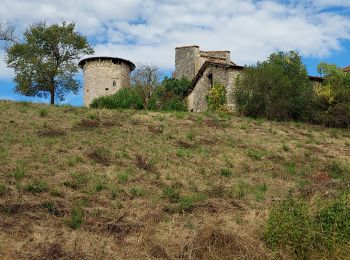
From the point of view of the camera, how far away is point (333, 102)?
2803cm

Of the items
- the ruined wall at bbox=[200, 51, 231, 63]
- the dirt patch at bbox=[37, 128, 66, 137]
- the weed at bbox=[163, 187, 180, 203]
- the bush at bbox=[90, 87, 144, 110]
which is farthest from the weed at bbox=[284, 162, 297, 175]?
the ruined wall at bbox=[200, 51, 231, 63]

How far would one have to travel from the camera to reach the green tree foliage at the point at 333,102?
2689 centimetres

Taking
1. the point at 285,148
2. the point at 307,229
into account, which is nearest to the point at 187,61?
the point at 285,148

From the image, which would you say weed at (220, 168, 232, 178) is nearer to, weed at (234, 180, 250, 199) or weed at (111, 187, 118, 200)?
weed at (234, 180, 250, 199)

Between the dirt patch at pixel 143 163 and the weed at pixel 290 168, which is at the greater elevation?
the dirt patch at pixel 143 163

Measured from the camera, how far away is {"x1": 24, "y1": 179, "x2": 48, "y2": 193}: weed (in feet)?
39.3

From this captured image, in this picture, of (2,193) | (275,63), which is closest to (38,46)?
(275,63)

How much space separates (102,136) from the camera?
17.9m

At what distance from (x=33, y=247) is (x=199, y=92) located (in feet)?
89.8

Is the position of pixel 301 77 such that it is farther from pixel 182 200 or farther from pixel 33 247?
pixel 33 247

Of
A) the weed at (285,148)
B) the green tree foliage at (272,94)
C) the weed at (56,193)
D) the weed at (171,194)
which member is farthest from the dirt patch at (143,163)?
the green tree foliage at (272,94)

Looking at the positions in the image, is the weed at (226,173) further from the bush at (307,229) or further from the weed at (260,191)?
the bush at (307,229)

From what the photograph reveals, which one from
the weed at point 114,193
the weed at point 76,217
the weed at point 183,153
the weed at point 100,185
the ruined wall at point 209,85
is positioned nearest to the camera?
the weed at point 76,217

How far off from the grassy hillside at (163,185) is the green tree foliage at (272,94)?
329 centimetres
